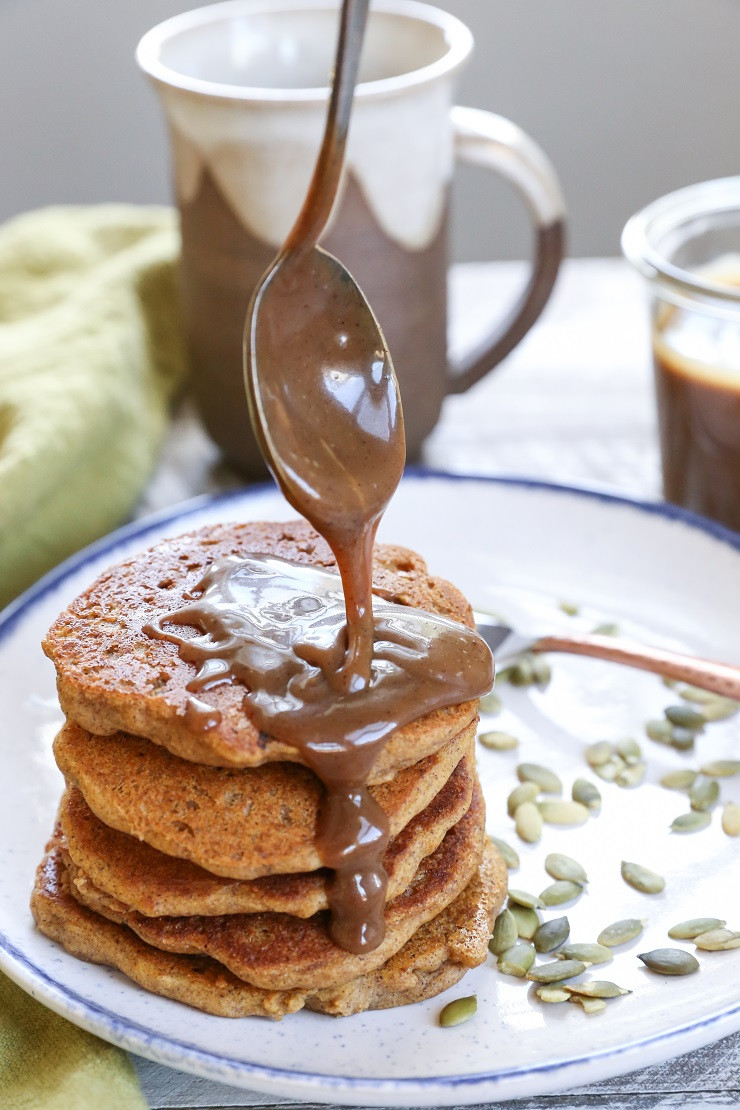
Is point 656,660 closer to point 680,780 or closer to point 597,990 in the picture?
point 680,780

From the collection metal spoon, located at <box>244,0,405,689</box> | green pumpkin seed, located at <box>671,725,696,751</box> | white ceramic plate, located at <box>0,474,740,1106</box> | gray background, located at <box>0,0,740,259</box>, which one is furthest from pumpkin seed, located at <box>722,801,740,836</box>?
gray background, located at <box>0,0,740,259</box>

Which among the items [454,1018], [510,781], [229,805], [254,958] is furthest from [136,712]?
[510,781]

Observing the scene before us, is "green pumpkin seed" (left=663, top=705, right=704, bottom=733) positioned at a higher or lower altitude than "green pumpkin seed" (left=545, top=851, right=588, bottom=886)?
lower

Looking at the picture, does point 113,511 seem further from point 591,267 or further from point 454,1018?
point 591,267

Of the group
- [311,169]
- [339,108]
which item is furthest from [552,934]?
[311,169]

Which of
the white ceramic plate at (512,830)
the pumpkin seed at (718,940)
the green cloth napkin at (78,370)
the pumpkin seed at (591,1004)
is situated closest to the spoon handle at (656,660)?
the white ceramic plate at (512,830)

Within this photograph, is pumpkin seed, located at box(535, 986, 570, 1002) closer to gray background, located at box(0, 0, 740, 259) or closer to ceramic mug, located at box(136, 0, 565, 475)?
ceramic mug, located at box(136, 0, 565, 475)
